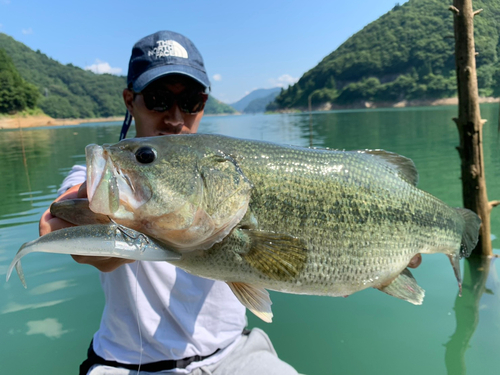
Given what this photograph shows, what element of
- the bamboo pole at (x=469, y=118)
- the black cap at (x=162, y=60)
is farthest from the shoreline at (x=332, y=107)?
the bamboo pole at (x=469, y=118)

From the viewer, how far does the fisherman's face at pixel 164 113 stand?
9.88ft

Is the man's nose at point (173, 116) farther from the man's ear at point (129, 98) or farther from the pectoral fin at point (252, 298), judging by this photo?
the pectoral fin at point (252, 298)

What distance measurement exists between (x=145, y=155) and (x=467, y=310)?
483 cm

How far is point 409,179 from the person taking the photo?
7.61 feet

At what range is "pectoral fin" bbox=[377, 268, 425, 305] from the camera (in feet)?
7.45

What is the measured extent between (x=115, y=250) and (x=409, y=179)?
1.87 m

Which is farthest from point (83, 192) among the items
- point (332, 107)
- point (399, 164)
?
point (332, 107)

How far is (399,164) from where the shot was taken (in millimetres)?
2324

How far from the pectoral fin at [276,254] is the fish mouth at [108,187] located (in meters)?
0.53

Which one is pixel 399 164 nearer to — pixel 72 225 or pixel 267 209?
pixel 267 209

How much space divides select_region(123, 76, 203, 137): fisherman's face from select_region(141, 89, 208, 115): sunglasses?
17mm

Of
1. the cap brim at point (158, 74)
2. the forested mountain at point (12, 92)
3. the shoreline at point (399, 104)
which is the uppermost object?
the forested mountain at point (12, 92)

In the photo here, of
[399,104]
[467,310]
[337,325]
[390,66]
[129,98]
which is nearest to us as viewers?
[129,98]

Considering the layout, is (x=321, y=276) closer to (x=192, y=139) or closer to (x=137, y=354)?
(x=192, y=139)
